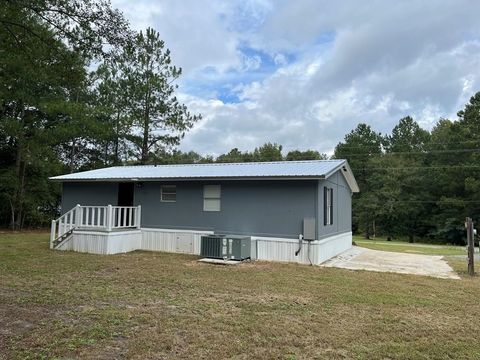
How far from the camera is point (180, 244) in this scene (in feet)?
41.0

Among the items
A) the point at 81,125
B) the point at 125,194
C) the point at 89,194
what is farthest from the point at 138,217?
the point at 81,125

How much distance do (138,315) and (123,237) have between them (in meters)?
7.52

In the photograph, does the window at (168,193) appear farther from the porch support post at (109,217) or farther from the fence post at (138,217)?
the porch support post at (109,217)

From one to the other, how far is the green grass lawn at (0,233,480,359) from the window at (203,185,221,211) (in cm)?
336

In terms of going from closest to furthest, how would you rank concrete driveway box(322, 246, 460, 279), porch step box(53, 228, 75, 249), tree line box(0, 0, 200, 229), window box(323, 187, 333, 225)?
concrete driveway box(322, 246, 460, 279), window box(323, 187, 333, 225), porch step box(53, 228, 75, 249), tree line box(0, 0, 200, 229)

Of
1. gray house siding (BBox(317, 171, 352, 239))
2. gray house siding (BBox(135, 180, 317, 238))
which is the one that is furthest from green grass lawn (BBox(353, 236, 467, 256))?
gray house siding (BBox(135, 180, 317, 238))

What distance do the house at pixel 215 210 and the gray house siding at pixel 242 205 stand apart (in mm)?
29

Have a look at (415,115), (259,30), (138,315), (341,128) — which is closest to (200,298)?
(138,315)

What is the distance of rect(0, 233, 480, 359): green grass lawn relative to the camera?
4.08 meters

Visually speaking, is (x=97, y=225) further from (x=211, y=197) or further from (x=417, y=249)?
(x=417, y=249)

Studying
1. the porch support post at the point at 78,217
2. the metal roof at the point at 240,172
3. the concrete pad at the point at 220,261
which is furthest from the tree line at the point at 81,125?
the concrete pad at the point at 220,261

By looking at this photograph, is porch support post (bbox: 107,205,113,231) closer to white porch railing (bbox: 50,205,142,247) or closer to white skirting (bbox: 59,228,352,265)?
white porch railing (bbox: 50,205,142,247)

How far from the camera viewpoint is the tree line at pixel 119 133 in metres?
7.62

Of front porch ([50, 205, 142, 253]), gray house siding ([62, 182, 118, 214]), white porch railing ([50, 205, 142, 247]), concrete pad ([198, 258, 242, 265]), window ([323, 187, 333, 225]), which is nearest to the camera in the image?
concrete pad ([198, 258, 242, 265])
